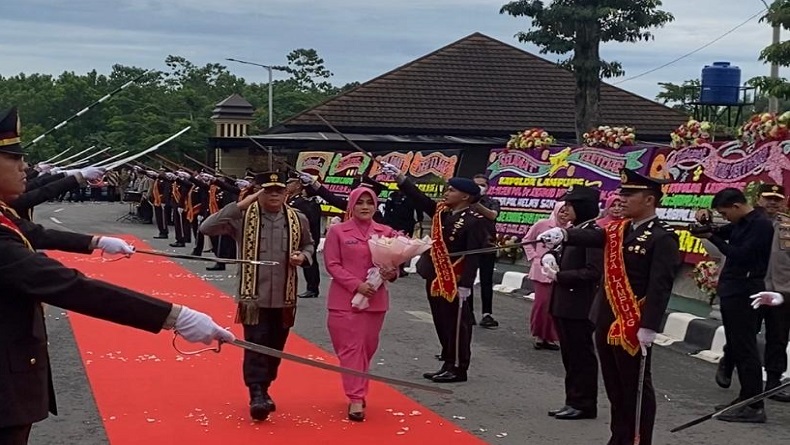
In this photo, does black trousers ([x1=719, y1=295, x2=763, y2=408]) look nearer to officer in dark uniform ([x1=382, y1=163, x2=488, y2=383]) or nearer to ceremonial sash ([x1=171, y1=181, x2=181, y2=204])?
officer in dark uniform ([x1=382, y1=163, x2=488, y2=383])

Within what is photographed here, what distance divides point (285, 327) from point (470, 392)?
1.87 metres

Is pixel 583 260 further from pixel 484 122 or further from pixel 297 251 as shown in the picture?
pixel 484 122

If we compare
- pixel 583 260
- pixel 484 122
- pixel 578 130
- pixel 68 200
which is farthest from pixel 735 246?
pixel 68 200

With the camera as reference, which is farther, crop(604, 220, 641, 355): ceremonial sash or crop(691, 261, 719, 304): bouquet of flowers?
crop(691, 261, 719, 304): bouquet of flowers

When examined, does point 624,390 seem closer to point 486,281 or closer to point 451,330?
point 451,330

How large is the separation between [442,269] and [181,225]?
1598cm

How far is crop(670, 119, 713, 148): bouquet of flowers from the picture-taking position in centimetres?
1439

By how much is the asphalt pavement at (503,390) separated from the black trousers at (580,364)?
7.4 inches

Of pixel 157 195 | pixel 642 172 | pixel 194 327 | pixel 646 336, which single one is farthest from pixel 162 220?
pixel 194 327

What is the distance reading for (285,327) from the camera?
7918 millimetres

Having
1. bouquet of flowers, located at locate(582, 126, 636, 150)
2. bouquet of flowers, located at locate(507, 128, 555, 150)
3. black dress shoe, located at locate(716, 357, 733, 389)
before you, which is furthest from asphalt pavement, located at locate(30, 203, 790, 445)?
bouquet of flowers, located at locate(507, 128, 555, 150)

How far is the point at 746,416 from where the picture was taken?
8.10 m

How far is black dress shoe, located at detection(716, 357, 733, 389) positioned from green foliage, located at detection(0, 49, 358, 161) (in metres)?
21.8

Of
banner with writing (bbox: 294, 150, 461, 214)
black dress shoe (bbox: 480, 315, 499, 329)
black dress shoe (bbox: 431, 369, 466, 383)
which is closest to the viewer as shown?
black dress shoe (bbox: 431, 369, 466, 383)
